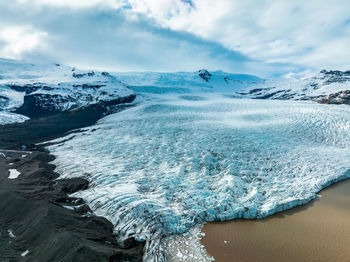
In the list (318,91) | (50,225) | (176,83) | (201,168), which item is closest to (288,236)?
(201,168)

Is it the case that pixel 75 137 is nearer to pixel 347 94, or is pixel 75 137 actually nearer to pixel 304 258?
pixel 304 258

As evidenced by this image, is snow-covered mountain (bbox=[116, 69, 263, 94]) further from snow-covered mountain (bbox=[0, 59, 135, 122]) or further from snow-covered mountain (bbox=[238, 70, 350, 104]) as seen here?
snow-covered mountain (bbox=[238, 70, 350, 104])

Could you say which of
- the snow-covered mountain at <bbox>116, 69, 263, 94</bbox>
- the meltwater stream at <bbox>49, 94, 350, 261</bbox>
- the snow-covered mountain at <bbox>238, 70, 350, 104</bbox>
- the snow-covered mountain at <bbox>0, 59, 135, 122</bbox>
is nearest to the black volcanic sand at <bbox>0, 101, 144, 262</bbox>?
the meltwater stream at <bbox>49, 94, 350, 261</bbox>

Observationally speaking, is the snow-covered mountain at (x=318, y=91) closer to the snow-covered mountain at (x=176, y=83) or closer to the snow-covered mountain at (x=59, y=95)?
the snow-covered mountain at (x=176, y=83)

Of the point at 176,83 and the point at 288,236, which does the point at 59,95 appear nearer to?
the point at 288,236

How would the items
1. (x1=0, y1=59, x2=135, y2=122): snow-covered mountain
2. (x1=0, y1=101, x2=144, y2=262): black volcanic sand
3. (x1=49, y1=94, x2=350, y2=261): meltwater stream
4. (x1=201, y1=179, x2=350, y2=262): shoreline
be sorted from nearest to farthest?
1. (x1=0, y1=101, x2=144, y2=262): black volcanic sand
2. (x1=201, y1=179, x2=350, y2=262): shoreline
3. (x1=49, y1=94, x2=350, y2=261): meltwater stream
4. (x1=0, y1=59, x2=135, y2=122): snow-covered mountain

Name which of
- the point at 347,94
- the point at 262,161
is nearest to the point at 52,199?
the point at 262,161
